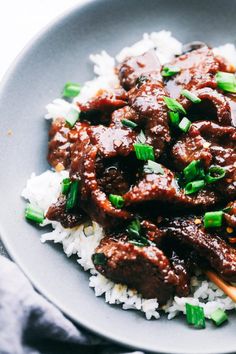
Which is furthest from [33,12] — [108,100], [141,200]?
[141,200]

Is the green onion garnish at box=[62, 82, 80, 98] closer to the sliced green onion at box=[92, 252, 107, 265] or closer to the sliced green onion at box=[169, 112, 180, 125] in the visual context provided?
the sliced green onion at box=[169, 112, 180, 125]

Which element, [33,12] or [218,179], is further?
[33,12]

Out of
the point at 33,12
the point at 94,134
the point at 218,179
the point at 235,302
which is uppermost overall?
the point at 33,12

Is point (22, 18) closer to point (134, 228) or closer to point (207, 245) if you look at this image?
point (134, 228)

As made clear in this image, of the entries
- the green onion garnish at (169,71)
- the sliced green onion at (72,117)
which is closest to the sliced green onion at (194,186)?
the green onion garnish at (169,71)

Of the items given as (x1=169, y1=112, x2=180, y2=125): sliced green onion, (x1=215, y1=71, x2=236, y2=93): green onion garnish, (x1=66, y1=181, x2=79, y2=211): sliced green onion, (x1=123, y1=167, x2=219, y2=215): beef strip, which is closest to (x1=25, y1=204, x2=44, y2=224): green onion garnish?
(x1=66, y1=181, x2=79, y2=211): sliced green onion

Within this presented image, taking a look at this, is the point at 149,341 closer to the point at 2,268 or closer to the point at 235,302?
the point at 235,302

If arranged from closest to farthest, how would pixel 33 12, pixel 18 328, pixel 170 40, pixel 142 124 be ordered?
pixel 18 328
pixel 142 124
pixel 170 40
pixel 33 12
